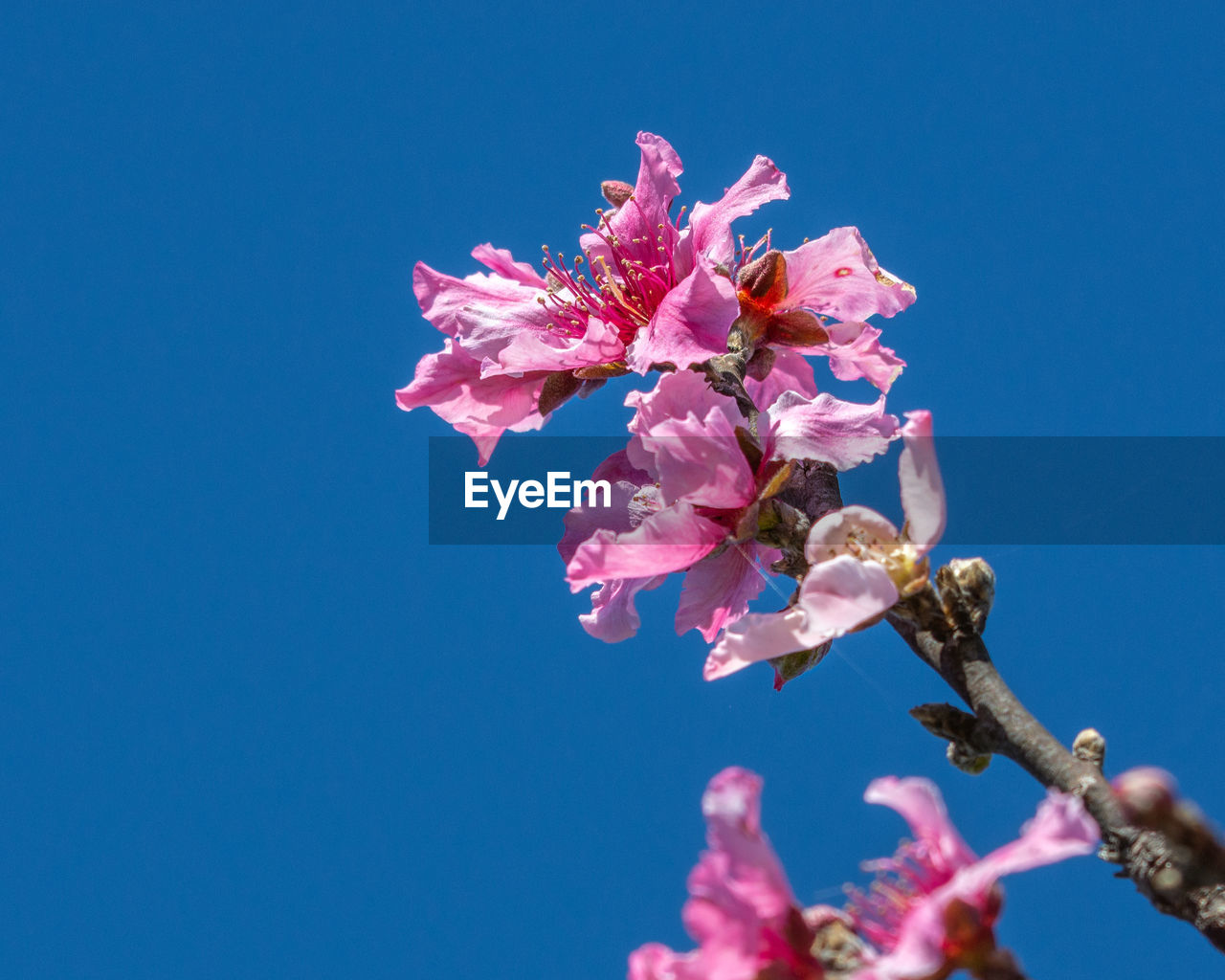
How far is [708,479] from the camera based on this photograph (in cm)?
110

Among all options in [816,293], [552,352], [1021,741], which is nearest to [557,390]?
[552,352]

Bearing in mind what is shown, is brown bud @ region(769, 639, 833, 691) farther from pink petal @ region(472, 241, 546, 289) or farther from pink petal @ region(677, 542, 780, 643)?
pink petal @ region(472, 241, 546, 289)

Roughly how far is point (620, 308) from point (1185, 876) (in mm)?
856

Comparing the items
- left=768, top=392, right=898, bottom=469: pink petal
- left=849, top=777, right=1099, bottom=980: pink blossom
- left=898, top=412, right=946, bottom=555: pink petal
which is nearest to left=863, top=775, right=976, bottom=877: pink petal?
left=849, top=777, right=1099, bottom=980: pink blossom

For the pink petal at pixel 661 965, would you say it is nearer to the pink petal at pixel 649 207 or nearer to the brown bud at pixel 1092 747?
the brown bud at pixel 1092 747

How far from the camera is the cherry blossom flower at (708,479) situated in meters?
1.09

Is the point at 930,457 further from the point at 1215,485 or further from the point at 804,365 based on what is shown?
the point at 1215,485

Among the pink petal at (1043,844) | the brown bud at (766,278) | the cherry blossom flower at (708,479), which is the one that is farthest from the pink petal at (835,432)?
the pink petal at (1043,844)

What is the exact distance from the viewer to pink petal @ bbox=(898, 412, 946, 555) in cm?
100

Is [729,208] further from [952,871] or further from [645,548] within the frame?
[952,871]

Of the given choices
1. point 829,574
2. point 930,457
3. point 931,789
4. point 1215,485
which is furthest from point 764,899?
point 1215,485

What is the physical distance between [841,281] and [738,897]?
76cm

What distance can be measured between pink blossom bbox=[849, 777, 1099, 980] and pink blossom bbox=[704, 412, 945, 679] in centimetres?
16

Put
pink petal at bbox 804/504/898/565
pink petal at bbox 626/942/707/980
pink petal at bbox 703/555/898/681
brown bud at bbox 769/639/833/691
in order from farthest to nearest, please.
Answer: brown bud at bbox 769/639/833/691, pink petal at bbox 804/504/898/565, pink petal at bbox 703/555/898/681, pink petal at bbox 626/942/707/980
